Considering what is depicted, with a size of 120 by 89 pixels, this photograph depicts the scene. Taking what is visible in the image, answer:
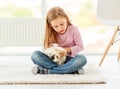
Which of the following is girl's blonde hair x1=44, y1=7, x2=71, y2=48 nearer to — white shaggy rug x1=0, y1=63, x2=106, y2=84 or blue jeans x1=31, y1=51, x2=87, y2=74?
blue jeans x1=31, y1=51, x2=87, y2=74

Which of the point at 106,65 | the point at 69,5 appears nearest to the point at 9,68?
the point at 106,65

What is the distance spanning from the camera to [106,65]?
2.89 meters

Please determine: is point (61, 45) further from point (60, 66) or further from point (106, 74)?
point (106, 74)

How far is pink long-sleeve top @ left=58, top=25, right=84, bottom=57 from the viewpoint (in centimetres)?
242

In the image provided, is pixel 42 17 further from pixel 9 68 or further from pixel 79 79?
pixel 79 79

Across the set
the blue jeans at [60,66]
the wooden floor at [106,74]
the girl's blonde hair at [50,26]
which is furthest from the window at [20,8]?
the blue jeans at [60,66]

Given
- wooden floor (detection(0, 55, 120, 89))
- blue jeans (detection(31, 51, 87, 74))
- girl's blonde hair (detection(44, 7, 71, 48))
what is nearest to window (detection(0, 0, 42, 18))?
wooden floor (detection(0, 55, 120, 89))

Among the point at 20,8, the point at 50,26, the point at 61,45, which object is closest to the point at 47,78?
the point at 61,45

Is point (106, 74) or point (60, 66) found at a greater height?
point (60, 66)

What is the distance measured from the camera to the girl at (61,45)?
233 cm

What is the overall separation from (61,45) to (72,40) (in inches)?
4.0

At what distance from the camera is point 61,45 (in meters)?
2.47

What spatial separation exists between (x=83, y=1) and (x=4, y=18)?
1028mm

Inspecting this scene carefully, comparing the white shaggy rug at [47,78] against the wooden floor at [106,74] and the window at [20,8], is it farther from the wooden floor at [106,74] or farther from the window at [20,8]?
the window at [20,8]
